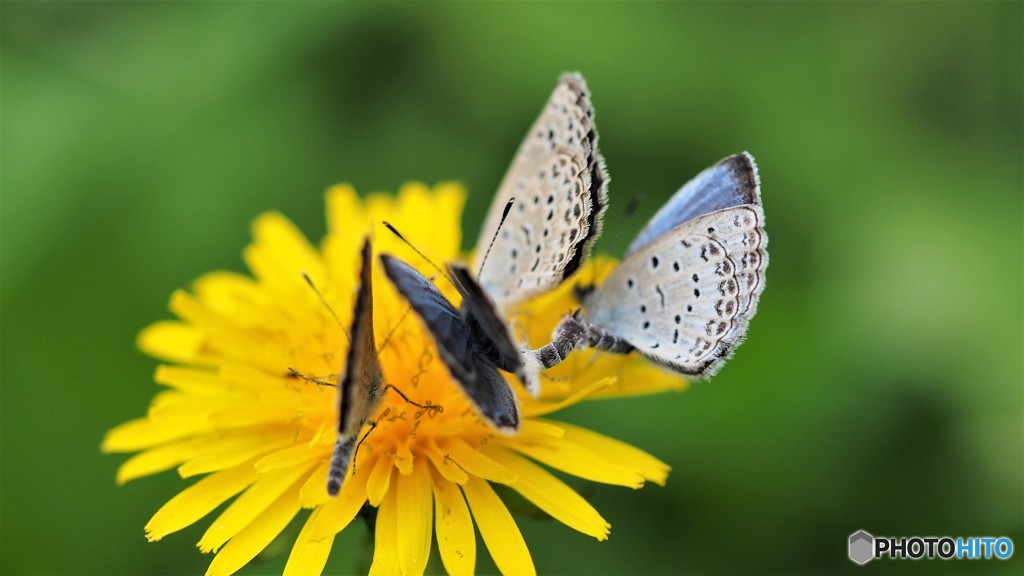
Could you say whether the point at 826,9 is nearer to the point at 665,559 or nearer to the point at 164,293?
the point at 665,559

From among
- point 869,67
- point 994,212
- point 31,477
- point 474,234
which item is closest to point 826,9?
point 869,67

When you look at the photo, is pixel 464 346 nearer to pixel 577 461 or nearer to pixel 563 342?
pixel 563 342

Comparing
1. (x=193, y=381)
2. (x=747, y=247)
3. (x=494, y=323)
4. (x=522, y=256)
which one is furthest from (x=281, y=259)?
(x=747, y=247)

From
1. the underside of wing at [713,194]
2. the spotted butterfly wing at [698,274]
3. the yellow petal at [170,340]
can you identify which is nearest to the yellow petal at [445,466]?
the spotted butterfly wing at [698,274]

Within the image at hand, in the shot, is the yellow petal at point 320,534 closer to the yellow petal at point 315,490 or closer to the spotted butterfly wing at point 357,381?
the yellow petal at point 315,490

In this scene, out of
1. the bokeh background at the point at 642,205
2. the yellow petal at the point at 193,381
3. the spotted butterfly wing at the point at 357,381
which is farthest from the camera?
the bokeh background at the point at 642,205

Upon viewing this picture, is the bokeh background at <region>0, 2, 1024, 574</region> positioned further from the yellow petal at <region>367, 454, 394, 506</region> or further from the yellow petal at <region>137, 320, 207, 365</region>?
the yellow petal at <region>367, 454, 394, 506</region>
